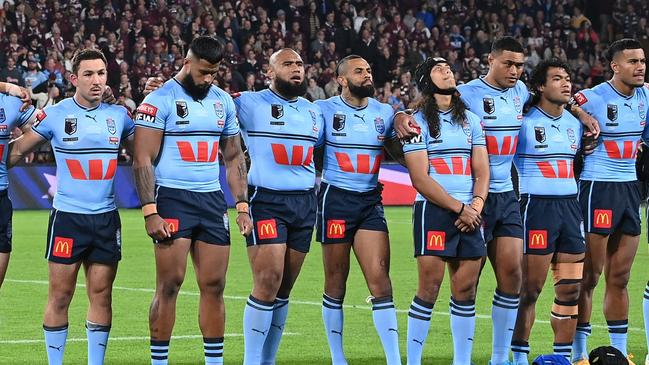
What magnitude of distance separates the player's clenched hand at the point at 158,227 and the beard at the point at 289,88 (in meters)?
1.44

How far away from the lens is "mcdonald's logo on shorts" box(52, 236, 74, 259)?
8469 millimetres

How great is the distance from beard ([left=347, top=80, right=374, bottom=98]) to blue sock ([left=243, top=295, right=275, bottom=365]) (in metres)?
1.73

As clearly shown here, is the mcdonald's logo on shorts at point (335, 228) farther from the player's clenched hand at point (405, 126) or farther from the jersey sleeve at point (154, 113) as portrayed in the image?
the jersey sleeve at point (154, 113)

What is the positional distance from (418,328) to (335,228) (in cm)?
98

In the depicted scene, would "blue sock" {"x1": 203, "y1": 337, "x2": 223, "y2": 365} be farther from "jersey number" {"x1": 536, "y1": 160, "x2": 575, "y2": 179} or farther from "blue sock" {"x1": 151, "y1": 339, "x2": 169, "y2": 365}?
"jersey number" {"x1": 536, "y1": 160, "x2": 575, "y2": 179}

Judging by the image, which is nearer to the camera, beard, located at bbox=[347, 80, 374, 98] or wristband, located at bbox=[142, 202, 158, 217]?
wristband, located at bbox=[142, 202, 158, 217]

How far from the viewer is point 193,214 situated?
8555 millimetres

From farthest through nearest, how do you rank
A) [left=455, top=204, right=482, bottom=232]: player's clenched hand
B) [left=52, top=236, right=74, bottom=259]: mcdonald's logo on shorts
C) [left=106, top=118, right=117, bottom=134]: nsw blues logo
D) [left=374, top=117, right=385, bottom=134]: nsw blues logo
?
[left=374, top=117, right=385, bottom=134]: nsw blues logo
[left=455, top=204, right=482, bottom=232]: player's clenched hand
[left=106, top=118, right=117, bottom=134]: nsw blues logo
[left=52, top=236, right=74, bottom=259]: mcdonald's logo on shorts

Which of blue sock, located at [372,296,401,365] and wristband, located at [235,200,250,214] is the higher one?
wristband, located at [235,200,250,214]

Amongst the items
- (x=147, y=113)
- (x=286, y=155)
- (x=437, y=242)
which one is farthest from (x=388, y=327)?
(x=147, y=113)

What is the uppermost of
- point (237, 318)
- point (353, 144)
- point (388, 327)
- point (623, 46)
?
point (623, 46)

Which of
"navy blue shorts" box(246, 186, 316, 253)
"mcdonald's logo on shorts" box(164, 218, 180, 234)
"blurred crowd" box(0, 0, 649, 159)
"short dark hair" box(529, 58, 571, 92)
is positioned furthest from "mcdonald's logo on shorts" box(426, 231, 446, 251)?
"blurred crowd" box(0, 0, 649, 159)

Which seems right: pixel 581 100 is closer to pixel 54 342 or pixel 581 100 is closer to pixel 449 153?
pixel 449 153

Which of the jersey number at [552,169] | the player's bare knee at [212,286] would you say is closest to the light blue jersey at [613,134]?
the jersey number at [552,169]
